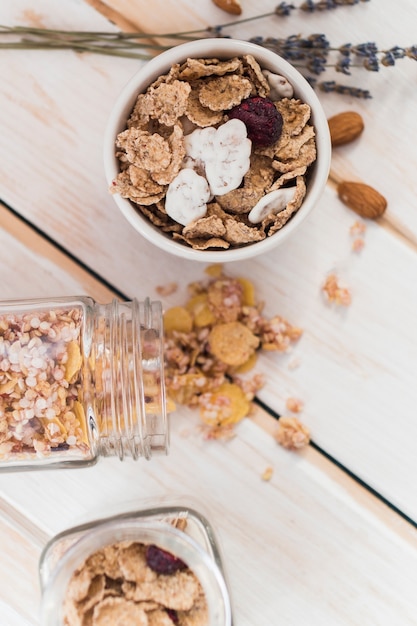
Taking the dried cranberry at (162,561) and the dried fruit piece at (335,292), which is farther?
the dried fruit piece at (335,292)

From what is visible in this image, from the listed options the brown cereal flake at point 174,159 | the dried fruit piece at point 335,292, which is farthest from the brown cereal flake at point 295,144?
the dried fruit piece at point 335,292

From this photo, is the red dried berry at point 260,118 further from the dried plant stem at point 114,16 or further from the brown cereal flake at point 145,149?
the dried plant stem at point 114,16

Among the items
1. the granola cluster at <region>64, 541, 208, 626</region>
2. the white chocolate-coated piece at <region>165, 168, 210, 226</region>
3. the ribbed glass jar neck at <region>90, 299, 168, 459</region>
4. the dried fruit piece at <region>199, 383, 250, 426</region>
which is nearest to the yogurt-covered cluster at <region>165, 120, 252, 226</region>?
the white chocolate-coated piece at <region>165, 168, 210, 226</region>

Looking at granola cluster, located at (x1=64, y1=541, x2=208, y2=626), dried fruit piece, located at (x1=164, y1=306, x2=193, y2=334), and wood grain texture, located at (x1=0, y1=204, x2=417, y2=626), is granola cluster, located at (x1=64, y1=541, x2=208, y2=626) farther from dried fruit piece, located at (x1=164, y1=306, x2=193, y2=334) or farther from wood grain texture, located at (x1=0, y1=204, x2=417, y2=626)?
dried fruit piece, located at (x1=164, y1=306, x2=193, y2=334)

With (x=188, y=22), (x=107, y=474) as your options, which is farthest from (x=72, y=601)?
(x=188, y=22)

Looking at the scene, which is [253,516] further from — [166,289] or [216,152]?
[216,152]

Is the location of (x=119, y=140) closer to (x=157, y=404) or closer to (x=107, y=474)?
(x=157, y=404)
